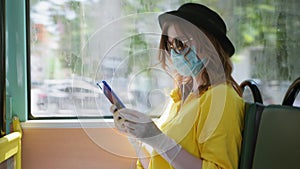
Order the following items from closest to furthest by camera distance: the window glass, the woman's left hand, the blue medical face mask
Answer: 1. the woman's left hand
2. the blue medical face mask
3. the window glass

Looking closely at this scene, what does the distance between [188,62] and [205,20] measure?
0.16 m

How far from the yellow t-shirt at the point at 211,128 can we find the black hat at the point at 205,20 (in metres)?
0.17

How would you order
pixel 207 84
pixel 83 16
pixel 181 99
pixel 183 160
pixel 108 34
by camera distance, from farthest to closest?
pixel 83 16 → pixel 108 34 → pixel 181 99 → pixel 207 84 → pixel 183 160

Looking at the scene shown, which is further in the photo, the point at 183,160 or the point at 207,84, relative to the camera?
the point at 207,84

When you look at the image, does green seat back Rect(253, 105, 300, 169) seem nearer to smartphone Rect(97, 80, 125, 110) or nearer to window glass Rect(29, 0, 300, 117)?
smartphone Rect(97, 80, 125, 110)

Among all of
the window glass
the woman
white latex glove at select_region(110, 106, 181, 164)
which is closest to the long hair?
the woman

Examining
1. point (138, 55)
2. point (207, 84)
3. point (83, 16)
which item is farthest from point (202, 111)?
point (83, 16)

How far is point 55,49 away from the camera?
188 cm

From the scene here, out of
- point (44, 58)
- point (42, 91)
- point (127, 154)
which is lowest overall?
point (127, 154)

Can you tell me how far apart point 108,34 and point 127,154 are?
56 centimetres

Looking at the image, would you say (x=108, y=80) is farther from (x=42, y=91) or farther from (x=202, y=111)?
(x=42, y=91)

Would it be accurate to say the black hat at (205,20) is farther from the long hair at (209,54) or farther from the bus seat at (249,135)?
the bus seat at (249,135)

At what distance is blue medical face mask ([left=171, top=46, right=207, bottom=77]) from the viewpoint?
4.40ft

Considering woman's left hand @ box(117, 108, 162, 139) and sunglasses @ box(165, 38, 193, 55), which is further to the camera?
sunglasses @ box(165, 38, 193, 55)
